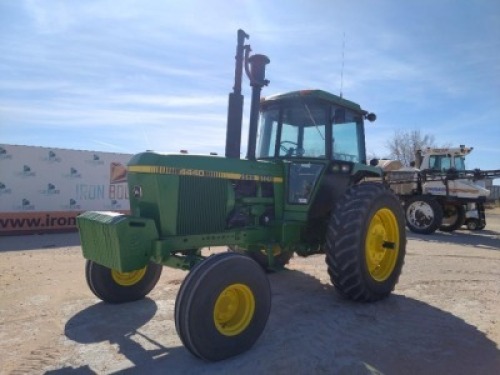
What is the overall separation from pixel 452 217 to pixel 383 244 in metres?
11.5

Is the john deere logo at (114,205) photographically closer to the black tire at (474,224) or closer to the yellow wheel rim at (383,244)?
the yellow wheel rim at (383,244)

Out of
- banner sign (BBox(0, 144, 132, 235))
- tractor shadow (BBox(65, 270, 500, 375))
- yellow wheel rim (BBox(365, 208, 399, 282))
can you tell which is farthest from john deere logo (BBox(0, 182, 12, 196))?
yellow wheel rim (BBox(365, 208, 399, 282))

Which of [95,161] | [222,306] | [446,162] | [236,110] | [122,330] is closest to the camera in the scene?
[222,306]

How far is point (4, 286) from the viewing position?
6395 mm

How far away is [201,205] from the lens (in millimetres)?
4828

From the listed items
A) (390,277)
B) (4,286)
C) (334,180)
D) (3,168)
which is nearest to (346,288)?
(390,277)

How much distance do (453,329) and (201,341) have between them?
2.79 metres

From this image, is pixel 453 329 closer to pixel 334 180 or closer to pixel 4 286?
pixel 334 180

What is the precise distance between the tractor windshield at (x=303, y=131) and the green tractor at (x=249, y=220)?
0.05 feet

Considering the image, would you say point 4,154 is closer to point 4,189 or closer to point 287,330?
point 4,189

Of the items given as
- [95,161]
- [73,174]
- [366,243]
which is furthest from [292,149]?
[95,161]

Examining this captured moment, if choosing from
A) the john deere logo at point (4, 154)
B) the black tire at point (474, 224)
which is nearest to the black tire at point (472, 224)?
the black tire at point (474, 224)

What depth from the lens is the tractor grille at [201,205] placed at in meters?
4.66

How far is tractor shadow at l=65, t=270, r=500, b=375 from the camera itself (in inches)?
149
